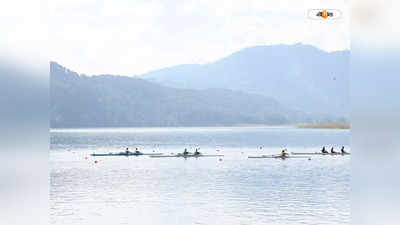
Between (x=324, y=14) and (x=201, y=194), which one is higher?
Answer: (x=324, y=14)

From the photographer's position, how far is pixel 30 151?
15.1 feet

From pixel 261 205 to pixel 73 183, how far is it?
571 inches

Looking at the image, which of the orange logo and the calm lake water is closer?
the orange logo

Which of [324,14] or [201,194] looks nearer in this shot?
[324,14]

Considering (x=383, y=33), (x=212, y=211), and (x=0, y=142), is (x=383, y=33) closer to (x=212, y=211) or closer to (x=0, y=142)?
(x=0, y=142)

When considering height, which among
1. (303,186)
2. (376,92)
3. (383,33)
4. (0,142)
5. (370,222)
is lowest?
(303,186)

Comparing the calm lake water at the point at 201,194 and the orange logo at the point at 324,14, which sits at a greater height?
the orange logo at the point at 324,14

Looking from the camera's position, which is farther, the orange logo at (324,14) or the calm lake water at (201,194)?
the calm lake water at (201,194)

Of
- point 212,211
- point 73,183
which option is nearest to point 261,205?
point 212,211

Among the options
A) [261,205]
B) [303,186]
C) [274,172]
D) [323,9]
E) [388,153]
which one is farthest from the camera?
[274,172]

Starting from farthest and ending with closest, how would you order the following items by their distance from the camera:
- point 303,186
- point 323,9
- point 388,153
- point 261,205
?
1. point 303,186
2. point 261,205
3. point 323,9
4. point 388,153

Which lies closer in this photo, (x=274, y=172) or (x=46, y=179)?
(x=46, y=179)

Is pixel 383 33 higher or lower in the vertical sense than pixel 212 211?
higher

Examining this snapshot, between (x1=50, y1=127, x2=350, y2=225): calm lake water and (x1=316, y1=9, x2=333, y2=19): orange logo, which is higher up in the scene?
(x1=316, y1=9, x2=333, y2=19): orange logo
